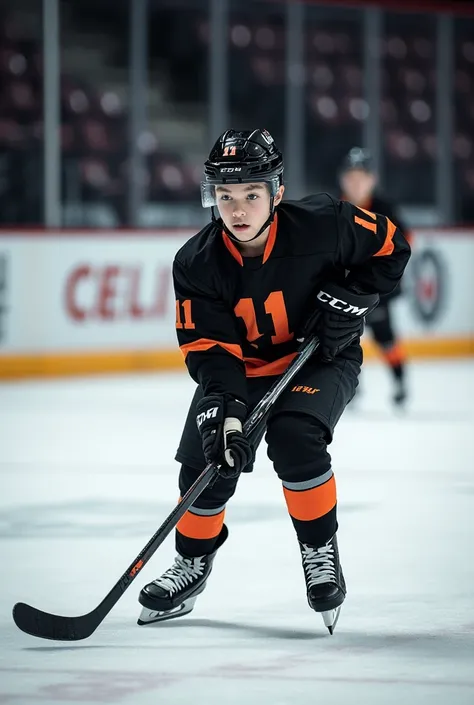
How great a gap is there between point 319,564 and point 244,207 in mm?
664

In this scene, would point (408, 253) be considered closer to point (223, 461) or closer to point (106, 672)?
point (223, 461)

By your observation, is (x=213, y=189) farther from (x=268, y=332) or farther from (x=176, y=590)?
(x=176, y=590)

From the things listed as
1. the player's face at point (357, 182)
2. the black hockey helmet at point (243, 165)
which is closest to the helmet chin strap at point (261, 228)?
the black hockey helmet at point (243, 165)

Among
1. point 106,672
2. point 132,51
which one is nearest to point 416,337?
point 132,51

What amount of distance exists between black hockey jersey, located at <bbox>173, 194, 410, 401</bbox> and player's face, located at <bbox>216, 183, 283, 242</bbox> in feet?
0.25

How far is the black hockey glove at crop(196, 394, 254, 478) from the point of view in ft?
8.98

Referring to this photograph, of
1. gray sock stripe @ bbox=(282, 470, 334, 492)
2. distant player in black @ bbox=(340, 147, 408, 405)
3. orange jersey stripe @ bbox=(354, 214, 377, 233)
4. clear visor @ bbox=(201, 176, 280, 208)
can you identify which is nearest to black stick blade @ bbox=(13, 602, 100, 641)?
gray sock stripe @ bbox=(282, 470, 334, 492)

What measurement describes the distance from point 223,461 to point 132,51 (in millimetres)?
6782

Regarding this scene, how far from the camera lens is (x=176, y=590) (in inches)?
115

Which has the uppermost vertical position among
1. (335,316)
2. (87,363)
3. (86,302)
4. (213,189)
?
(213,189)

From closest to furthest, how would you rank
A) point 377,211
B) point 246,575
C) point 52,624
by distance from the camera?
point 52,624
point 246,575
point 377,211

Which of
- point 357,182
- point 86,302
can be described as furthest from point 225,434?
point 86,302

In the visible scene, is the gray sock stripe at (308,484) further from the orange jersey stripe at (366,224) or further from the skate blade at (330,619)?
the orange jersey stripe at (366,224)

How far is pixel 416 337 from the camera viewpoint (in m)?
9.37
